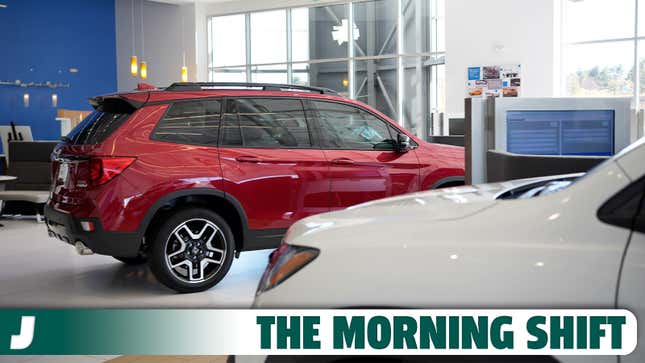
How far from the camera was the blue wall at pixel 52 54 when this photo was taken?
52.3 ft

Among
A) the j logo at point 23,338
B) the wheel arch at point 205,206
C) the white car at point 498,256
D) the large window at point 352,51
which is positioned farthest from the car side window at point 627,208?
the large window at point 352,51

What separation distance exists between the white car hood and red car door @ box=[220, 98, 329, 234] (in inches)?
126

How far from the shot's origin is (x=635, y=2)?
529 inches

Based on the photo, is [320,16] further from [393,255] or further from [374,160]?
[393,255]

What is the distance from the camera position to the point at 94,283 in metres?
5.57

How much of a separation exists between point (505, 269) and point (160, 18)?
17953 millimetres

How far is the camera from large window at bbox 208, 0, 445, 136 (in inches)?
658

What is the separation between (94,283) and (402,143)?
2.63 m

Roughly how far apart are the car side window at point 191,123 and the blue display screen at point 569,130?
215cm

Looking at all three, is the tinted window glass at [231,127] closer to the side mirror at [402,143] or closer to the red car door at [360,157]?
the red car door at [360,157]

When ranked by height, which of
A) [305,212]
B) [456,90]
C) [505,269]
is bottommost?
[305,212]

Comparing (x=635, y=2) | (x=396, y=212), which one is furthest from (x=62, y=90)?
(x=396, y=212)

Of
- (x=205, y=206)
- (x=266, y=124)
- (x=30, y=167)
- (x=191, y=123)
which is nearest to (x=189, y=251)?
(x=205, y=206)

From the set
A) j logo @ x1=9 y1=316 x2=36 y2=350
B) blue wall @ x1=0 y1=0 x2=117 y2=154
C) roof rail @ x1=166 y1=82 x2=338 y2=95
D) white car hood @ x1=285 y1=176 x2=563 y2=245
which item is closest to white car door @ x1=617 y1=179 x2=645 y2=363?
white car hood @ x1=285 y1=176 x2=563 y2=245
